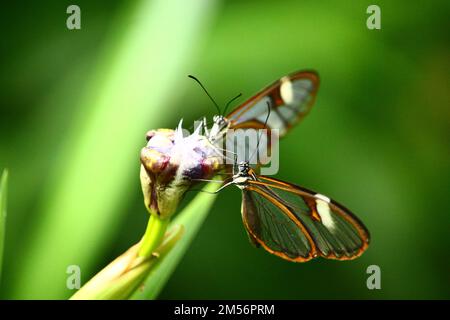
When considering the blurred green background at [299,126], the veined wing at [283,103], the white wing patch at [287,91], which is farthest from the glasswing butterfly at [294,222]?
the blurred green background at [299,126]

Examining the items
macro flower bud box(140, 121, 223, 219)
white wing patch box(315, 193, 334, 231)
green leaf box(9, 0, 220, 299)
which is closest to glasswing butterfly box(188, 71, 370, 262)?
white wing patch box(315, 193, 334, 231)

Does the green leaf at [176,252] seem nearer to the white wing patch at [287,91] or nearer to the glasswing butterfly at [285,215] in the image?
the glasswing butterfly at [285,215]

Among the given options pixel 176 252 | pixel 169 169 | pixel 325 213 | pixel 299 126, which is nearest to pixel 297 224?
pixel 325 213

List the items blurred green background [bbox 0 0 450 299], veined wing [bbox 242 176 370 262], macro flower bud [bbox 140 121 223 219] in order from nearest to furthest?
macro flower bud [bbox 140 121 223 219]
veined wing [bbox 242 176 370 262]
blurred green background [bbox 0 0 450 299]

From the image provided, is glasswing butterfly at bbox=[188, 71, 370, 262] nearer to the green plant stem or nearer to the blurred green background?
the green plant stem
